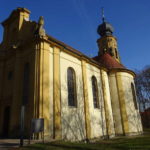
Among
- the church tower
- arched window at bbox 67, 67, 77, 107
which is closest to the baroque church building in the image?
arched window at bbox 67, 67, 77, 107

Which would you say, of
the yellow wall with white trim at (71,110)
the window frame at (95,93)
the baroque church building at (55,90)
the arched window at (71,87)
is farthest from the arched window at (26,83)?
the window frame at (95,93)

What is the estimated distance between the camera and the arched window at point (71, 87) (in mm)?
15948

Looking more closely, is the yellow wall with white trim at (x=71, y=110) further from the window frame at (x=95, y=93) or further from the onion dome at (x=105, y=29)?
the onion dome at (x=105, y=29)

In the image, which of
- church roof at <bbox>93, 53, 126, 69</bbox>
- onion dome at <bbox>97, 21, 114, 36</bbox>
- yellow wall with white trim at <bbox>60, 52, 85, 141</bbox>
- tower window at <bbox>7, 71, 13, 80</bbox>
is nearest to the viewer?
yellow wall with white trim at <bbox>60, 52, 85, 141</bbox>

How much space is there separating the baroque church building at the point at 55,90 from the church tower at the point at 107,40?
11.9 meters

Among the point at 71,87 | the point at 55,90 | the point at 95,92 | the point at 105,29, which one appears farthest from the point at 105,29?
the point at 55,90

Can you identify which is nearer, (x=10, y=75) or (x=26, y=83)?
(x=26, y=83)

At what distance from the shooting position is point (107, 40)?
113 feet

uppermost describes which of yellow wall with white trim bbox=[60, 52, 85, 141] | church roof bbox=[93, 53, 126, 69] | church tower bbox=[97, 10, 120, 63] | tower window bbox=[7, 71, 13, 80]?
church tower bbox=[97, 10, 120, 63]

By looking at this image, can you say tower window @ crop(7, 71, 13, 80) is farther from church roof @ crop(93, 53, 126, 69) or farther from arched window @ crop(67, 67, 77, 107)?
church roof @ crop(93, 53, 126, 69)

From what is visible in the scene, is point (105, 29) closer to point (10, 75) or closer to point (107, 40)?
point (107, 40)

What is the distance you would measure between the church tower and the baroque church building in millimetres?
11867

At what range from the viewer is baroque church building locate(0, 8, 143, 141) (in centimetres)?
1304

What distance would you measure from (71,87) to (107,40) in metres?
21.0
